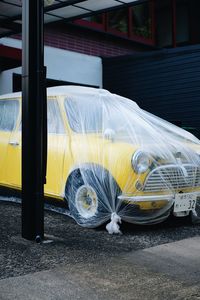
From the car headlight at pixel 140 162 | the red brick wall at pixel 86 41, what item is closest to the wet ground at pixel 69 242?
the car headlight at pixel 140 162

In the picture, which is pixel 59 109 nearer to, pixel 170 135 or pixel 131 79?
pixel 170 135

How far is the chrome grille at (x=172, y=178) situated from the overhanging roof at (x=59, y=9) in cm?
349

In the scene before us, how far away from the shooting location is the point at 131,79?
13.4 m

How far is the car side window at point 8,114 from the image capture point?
7.95m

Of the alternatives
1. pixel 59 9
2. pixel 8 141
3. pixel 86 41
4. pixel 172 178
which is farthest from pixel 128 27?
pixel 172 178

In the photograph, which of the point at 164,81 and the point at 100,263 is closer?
the point at 100,263

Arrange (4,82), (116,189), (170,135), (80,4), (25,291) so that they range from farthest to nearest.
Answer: (4,82)
(80,4)
(170,135)
(116,189)
(25,291)

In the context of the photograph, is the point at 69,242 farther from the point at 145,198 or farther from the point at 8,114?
the point at 8,114

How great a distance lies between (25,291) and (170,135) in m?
3.60

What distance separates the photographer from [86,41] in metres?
14.0

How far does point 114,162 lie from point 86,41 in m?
8.34

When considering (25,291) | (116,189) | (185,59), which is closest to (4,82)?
(185,59)

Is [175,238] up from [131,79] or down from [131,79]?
down

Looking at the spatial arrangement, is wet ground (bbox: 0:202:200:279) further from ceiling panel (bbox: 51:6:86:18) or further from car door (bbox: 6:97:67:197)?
ceiling panel (bbox: 51:6:86:18)
